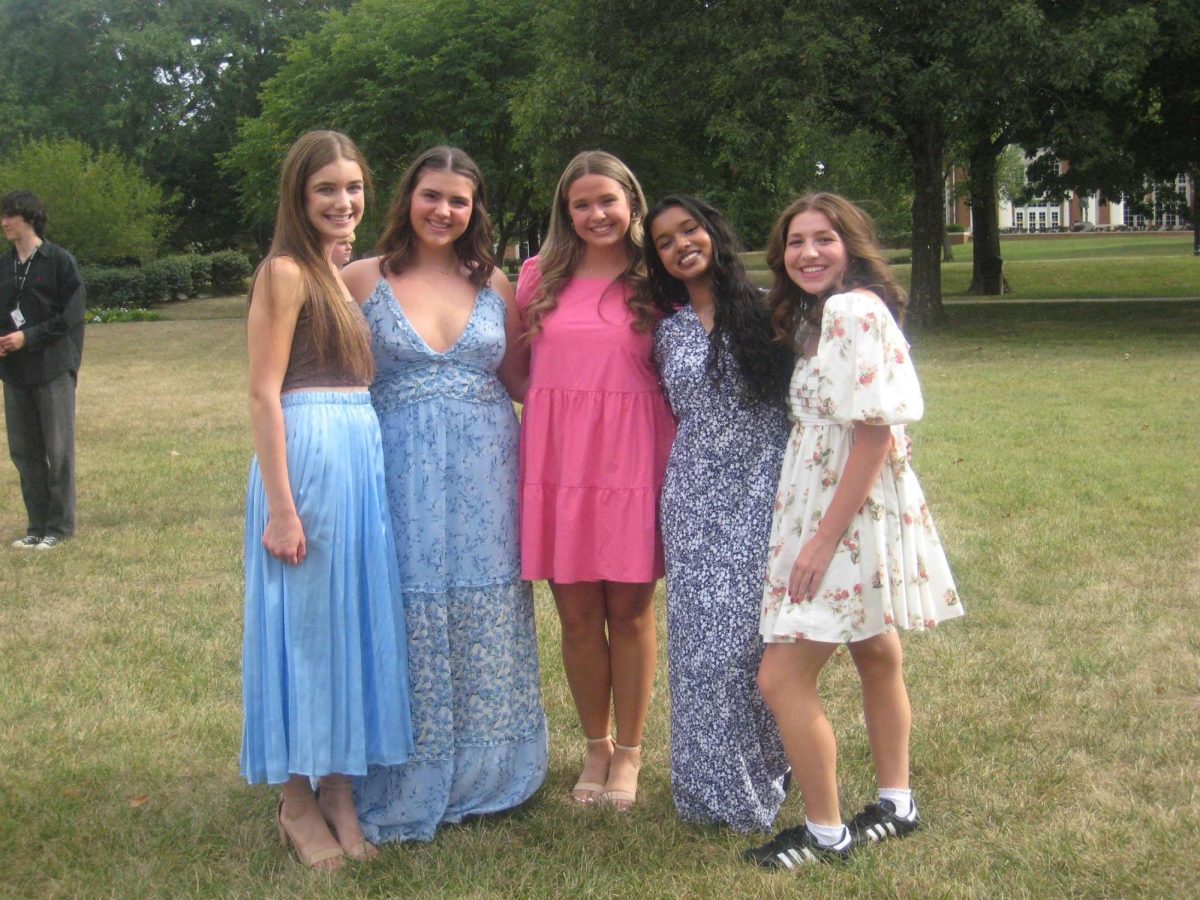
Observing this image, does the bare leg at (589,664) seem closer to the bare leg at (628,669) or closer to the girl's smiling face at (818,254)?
the bare leg at (628,669)

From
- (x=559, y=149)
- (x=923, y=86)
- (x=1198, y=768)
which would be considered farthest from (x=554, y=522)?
(x=559, y=149)

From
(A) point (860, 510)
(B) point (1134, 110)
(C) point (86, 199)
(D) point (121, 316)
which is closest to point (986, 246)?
(B) point (1134, 110)

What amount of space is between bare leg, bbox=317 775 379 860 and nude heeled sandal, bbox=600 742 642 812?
746 mm

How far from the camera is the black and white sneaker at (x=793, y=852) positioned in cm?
343

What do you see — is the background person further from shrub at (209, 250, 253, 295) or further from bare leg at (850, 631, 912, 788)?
shrub at (209, 250, 253, 295)

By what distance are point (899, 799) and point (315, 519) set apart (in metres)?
1.83

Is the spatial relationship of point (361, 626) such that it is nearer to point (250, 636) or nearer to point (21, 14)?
point (250, 636)

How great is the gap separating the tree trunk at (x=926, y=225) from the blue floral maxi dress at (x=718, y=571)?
1920 cm

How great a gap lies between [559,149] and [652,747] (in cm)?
1831

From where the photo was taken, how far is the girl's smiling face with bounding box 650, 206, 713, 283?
144 inches

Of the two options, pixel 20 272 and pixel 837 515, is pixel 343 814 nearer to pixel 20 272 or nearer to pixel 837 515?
pixel 837 515

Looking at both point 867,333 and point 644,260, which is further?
point 644,260

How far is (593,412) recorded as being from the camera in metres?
3.77

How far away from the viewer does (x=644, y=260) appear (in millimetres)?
3865
